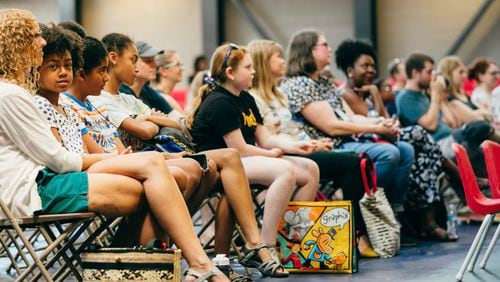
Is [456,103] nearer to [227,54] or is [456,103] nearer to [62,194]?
[227,54]

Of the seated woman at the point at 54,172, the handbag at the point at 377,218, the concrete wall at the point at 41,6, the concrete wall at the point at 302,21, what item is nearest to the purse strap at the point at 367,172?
the handbag at the point at 377,218

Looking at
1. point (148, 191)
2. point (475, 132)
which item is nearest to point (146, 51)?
point (148, 191)

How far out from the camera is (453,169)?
6730 mm

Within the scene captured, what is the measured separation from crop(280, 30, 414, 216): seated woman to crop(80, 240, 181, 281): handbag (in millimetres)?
2426

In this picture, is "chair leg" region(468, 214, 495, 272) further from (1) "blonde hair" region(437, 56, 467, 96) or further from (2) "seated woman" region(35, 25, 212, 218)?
(1) "blonde hair" region(437, 56, 467, 96)

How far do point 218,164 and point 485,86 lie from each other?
5.25 m

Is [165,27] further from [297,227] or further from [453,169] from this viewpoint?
[297,227]

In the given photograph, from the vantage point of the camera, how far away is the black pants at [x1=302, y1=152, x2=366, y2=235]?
5246mm

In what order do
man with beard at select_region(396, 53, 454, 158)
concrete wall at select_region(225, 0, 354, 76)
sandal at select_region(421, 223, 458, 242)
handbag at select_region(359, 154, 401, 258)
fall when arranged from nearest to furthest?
handbag at select_region(359, 154, 401, 258), sandal at select_region(421, 223, 458, 242), man with beard at select_region(396, 53, 454, 158), concrete wall at select_region(225, 0, 354, 76)

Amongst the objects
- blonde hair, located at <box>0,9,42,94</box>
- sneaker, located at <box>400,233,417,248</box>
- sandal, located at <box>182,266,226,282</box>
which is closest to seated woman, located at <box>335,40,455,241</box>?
sneaker, located at <box>400,233,417,248</box>

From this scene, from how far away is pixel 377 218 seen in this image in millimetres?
5242

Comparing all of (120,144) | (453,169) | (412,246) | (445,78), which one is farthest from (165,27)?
(120,144)

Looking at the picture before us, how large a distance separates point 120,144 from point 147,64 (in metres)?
1.42

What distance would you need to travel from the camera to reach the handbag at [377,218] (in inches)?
205
